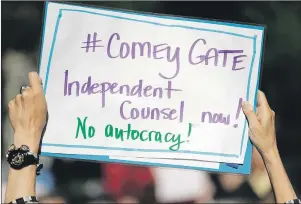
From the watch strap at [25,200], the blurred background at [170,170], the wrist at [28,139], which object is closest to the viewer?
the watch strap at [25,200]

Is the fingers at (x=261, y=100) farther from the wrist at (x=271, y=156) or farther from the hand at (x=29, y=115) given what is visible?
the hand at (x=29, y=115)

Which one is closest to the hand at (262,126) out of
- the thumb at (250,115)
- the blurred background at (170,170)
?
the thumb at (250,115)

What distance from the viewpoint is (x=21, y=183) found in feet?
5.37

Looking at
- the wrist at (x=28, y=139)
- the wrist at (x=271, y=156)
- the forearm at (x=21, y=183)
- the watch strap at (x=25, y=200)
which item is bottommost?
the watch strap at (x=25, y=200)

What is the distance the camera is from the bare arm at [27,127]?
5.35 ft

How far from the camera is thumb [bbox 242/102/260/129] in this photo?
1.99 meters

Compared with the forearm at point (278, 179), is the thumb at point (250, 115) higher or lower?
higher

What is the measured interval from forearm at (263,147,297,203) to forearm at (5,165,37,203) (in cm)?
61

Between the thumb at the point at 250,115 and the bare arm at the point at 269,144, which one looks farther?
the thumb at the point at 250,115

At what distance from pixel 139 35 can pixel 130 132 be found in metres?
0.28

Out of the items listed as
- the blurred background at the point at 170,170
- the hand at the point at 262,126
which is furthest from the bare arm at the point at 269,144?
the blurred background at the point at 170,170

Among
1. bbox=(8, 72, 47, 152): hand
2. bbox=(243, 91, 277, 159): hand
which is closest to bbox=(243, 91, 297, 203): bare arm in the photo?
bbox=(243, 91, 277, 159): hand

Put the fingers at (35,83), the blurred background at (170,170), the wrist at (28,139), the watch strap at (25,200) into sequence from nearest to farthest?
the watch strap at (25,200) < the wrist at (28,139) < the fingers at (35,83) < the blurred background at (170,170)

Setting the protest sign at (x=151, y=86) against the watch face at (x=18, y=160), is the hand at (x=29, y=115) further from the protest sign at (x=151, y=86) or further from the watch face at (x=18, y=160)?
the protest sign at (x=151, y=86)
